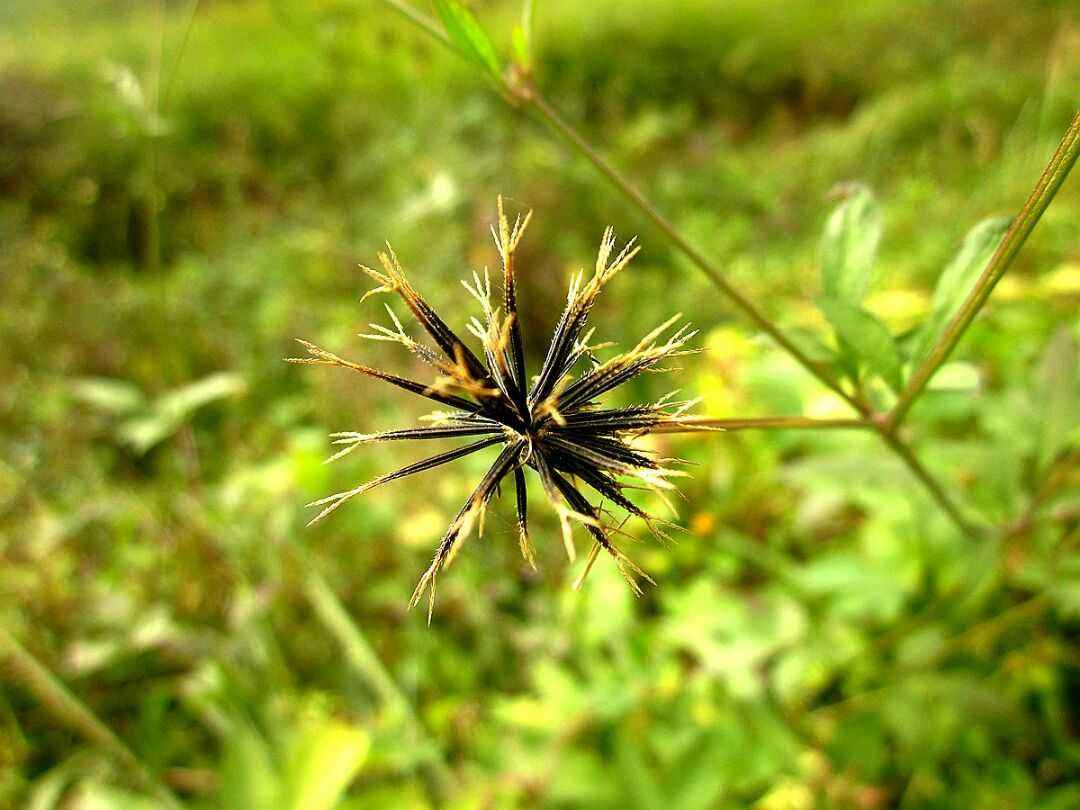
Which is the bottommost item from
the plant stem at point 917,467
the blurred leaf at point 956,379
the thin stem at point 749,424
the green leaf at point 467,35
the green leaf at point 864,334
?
the plant stem at point 917,467

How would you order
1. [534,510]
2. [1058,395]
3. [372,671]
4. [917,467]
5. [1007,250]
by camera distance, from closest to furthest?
[1007,250] < [917,467] < [1058,395] < [372,671] < [534,510]

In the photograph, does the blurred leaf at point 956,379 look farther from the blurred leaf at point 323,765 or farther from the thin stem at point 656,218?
the blurred leaf at point 323,765

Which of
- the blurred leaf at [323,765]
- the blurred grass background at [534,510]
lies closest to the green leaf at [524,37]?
the blurred grass background at [534,510]

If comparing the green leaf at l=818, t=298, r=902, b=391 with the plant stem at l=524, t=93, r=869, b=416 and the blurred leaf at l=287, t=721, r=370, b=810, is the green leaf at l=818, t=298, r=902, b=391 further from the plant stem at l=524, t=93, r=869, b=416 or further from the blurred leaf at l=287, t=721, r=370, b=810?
the blurred leaf at l=287, t=721, r=370, b=810

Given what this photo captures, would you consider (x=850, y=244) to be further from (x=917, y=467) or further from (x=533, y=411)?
(x=533, y=411)

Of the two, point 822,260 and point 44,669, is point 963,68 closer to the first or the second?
point 822,260

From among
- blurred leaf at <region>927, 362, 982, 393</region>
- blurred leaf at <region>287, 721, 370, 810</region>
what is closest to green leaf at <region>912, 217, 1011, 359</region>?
blurred leaf at <region>927, 362, 982, 393</region>

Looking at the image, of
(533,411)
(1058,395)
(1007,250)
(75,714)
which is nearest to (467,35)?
(533,411)
